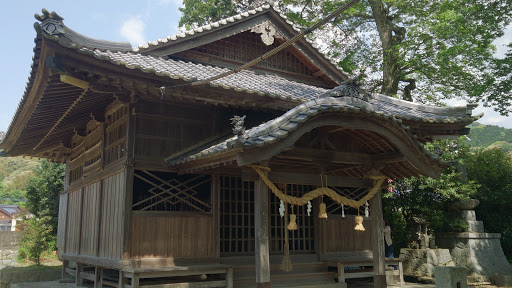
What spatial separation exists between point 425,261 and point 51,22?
501 inches

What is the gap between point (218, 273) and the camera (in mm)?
8406

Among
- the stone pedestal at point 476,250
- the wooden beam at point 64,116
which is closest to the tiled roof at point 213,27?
the wooden beam at point 64,116

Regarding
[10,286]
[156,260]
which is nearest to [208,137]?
[156,260]

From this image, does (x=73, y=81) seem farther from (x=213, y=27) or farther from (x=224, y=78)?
(x=213, y=27)

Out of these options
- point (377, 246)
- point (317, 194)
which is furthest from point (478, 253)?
point (317, 194)

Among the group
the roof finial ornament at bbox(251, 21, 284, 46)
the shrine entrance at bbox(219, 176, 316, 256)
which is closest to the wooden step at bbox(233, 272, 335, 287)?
the shrine entrance at bbox(219, 176, 316, 256)

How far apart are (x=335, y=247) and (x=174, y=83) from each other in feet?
18.6

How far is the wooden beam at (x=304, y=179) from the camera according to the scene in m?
7.23

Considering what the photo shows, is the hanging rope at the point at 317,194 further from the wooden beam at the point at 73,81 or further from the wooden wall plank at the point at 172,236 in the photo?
the wooden beam at the point at 73,81

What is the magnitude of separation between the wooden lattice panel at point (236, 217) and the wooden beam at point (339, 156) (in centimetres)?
228

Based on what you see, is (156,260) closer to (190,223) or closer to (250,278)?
(190,223)

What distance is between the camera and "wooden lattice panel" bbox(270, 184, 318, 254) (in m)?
9.82

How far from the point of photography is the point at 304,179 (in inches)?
313

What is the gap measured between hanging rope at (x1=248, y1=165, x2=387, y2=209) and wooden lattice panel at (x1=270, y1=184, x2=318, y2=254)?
1.76 m
